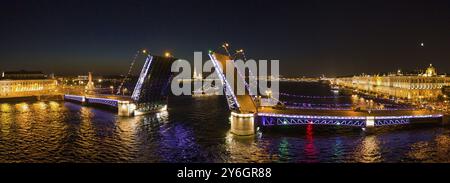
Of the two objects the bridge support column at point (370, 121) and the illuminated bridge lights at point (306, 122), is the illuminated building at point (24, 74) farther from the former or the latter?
the bridge support column at point (370, 121)

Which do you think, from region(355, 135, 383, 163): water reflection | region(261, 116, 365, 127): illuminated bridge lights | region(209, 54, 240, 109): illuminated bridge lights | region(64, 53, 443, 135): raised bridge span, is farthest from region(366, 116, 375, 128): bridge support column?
region(209, 54, 240, 109): illuminated bridge lights

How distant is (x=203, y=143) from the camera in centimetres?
3781

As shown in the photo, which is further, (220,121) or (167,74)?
(167,74)

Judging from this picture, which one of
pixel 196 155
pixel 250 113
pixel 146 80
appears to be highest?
pixel 146 80

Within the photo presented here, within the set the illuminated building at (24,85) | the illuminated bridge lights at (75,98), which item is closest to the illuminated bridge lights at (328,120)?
the illuminated bridge lights at (75,98)

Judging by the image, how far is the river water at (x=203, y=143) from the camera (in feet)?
105

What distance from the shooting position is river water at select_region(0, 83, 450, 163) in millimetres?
31953

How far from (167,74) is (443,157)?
42484 mm

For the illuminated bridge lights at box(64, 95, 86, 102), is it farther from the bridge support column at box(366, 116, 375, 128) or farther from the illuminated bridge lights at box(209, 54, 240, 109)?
the bridge support column at box(366, 116, 375, 128)

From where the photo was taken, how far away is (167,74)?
63344mm

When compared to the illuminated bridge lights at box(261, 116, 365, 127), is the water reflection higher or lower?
lower
